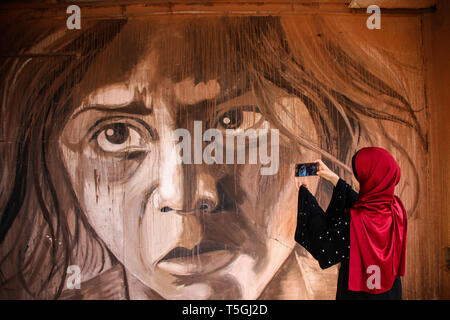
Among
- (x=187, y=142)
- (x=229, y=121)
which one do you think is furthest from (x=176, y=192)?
(x=229, y=121)

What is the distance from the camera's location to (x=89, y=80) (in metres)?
2.18

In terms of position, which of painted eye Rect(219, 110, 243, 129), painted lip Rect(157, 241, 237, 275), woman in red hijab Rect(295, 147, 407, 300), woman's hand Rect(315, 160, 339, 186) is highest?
painted eye Rect(219, 110, 243, 129)

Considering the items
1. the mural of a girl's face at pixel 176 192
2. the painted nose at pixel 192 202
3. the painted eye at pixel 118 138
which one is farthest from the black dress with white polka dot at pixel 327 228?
the painted eye at pixel 118 138

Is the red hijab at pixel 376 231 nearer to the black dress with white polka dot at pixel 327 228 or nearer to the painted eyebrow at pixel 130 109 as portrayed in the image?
the black dress with white polka dot at pixel 327 228

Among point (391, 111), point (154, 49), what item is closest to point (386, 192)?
point (391, 111)

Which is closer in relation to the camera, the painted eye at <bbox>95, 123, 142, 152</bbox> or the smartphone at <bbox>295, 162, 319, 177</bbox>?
the smartphone at <bbox>295, 162, 319, 177</bbox>

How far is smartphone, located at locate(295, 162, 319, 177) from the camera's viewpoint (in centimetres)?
146

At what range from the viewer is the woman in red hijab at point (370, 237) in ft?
3.91

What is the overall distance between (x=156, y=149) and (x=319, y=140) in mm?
1321

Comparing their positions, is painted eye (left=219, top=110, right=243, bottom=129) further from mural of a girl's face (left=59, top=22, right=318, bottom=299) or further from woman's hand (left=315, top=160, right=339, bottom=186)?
woman's hand (left=315, top=160, right=339, bottom=186)

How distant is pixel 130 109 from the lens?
215cm

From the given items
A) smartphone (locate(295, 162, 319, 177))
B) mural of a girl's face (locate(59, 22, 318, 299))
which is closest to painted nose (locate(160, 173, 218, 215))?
mural of a girl's face (locate(59, 22, 318, 299))

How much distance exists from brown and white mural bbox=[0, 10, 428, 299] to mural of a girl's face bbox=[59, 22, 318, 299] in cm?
1

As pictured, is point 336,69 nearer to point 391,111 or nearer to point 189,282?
point 391,111
